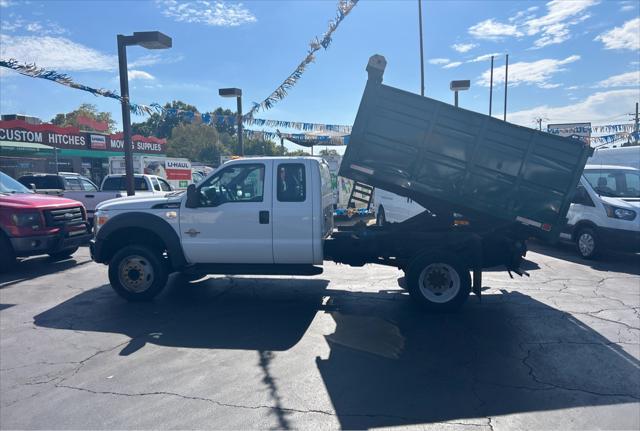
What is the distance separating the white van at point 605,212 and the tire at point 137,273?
891cm

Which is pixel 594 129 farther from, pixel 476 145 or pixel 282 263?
pixel 282 263

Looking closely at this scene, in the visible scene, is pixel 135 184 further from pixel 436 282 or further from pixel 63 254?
pixel 436 282

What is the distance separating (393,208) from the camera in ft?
39.8

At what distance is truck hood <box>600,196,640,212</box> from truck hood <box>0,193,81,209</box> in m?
11.7

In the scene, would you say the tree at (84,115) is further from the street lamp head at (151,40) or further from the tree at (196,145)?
the street lamp head at (151,40)

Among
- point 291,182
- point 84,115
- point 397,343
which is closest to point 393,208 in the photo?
point 291,182

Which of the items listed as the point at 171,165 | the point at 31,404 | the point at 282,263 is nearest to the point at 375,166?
the point at 282,263

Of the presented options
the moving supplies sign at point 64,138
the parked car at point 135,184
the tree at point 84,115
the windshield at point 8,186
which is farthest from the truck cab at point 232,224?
the tree at point 84,115

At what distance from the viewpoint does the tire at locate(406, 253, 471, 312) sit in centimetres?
606

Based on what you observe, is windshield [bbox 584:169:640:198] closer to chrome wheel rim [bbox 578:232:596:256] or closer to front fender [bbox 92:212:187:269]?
chrome wheel rim [bbox 578:232:596:256]

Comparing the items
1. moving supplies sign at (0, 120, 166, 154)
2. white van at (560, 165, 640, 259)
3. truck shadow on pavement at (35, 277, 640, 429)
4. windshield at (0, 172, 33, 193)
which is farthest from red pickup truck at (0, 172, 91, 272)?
moving supplies sign at (0, 120, 166, 154)

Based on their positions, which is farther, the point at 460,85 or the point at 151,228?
the point at 460,85

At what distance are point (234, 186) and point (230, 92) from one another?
24.3 ft

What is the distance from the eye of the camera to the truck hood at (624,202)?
357 inches
